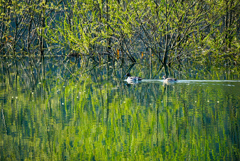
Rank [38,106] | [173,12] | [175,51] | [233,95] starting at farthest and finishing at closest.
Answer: [175,51]
[173,12]
[233,95]
[38,106]

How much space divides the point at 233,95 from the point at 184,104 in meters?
2.38

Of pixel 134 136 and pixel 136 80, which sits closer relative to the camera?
pixel 134 136

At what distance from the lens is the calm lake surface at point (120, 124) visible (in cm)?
630

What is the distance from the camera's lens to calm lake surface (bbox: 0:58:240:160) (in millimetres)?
6301

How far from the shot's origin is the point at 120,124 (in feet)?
26.5

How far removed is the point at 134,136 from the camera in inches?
280

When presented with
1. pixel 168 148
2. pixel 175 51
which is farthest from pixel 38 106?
pixel 175 51

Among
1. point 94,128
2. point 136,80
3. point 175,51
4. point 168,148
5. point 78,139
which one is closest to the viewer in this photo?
point 168,148

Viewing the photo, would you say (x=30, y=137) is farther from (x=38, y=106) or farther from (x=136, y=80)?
(x=136, y=80)

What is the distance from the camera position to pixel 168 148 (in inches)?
255

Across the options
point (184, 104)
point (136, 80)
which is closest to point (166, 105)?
point (184, 104)

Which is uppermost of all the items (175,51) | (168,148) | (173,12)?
(173,12)

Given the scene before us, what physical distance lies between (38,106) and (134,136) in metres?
4.08

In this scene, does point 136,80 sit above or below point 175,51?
below
